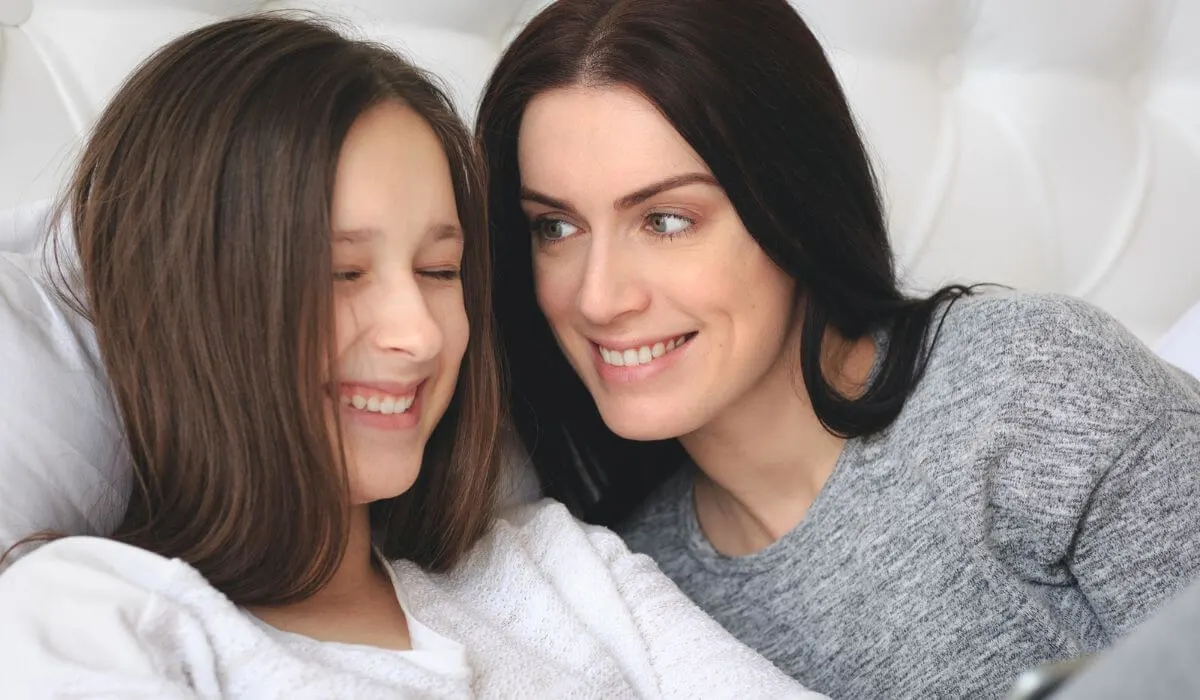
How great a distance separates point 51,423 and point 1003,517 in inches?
34.4

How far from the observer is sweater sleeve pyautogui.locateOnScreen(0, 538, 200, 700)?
0.78m

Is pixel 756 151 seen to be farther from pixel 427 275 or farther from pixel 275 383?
pixel 275 383

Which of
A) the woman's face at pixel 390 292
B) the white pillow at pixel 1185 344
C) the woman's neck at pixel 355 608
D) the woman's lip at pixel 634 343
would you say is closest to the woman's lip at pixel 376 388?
the woman's face at pixel 390 292

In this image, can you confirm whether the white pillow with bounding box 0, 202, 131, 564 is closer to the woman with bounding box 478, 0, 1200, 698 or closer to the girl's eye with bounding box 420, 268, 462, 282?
the girl's eye with bounding box 420, 268, 462, 282

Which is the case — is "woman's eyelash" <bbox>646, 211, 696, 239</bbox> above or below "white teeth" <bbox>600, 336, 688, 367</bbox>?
above

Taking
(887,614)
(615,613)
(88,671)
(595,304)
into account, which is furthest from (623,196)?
(88,671)

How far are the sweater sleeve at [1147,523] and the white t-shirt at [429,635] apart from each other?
1.13ft

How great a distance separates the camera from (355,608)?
106 centimetres

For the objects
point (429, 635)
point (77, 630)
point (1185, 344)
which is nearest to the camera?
point (77, 630)

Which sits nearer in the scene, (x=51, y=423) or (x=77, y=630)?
(x=77, y=630)

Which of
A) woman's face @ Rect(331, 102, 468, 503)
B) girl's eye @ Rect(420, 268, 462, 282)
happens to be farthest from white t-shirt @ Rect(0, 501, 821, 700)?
girl's eye @ Rect(420, 268, 462, 282)

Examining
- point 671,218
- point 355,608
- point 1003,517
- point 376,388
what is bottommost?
point 355,608

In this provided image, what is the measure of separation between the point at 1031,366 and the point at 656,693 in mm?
482

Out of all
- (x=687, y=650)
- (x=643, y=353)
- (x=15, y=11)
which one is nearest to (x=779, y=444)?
(x=643, y=353)
